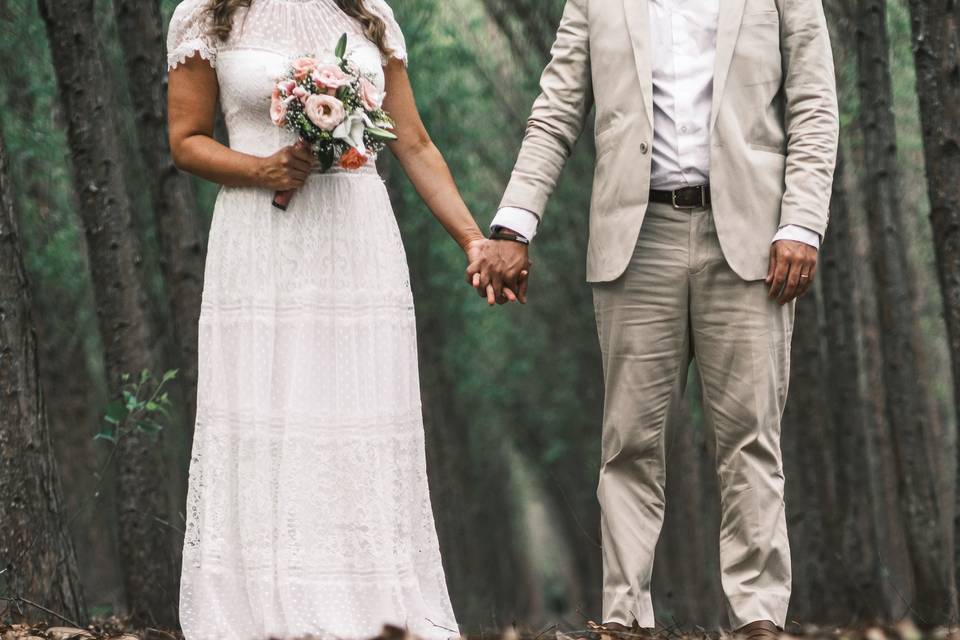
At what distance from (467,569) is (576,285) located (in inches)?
170

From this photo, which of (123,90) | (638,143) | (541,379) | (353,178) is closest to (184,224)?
(353,178)

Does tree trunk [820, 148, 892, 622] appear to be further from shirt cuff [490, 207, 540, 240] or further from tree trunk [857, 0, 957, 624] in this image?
shirt cuff [490, 207, 540, 240]

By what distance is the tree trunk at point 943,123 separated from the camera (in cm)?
688

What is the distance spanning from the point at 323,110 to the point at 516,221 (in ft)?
3.48

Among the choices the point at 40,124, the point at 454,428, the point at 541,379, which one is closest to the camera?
the point at 40,124

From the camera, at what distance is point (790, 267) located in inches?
206

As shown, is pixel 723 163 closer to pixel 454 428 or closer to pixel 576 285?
pixel 576 285

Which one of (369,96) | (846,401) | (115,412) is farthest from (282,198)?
(846,401)

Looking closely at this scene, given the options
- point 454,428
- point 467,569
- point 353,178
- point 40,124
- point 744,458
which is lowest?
point 467,569

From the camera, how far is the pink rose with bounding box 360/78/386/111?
17.1ft

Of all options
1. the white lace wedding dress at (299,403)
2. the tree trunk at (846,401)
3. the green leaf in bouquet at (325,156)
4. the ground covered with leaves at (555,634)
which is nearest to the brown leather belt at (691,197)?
the white lace wedding dress at (299,403)

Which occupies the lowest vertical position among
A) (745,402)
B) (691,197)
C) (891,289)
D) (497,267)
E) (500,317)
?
(745,402)

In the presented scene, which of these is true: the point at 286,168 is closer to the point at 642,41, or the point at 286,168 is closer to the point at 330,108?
the point at 330,108

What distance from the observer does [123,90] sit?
15.2 metres
